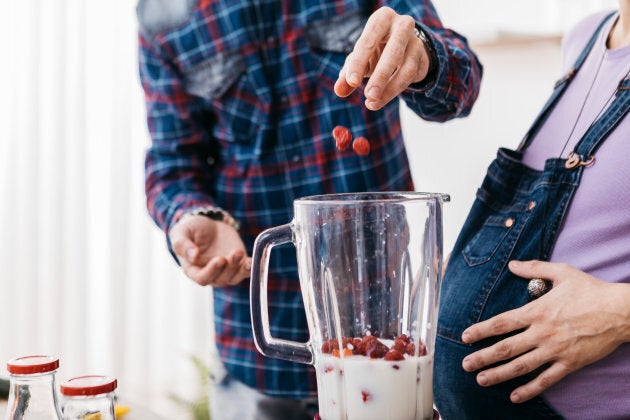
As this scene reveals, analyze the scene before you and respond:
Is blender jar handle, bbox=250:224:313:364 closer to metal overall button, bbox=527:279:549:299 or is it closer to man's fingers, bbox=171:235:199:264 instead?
metal overall button, bbox=527:279:549:299

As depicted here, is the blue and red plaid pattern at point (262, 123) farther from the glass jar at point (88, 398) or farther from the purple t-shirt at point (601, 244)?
the glass jar at point (88, 398)

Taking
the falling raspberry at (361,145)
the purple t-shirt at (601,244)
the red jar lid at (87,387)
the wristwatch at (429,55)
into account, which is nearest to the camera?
the red jar lid at (87,387)

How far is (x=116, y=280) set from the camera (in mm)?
2324

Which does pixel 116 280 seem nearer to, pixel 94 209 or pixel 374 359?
pixel 94 209

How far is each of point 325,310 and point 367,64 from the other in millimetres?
251

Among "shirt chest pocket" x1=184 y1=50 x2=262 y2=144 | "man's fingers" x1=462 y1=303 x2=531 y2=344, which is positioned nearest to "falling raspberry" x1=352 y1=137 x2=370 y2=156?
"shirt chest pocket" x1=184 y1=50 x2=262 y2=144

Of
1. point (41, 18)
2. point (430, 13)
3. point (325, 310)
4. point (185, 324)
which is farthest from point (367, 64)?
point (185, 324)

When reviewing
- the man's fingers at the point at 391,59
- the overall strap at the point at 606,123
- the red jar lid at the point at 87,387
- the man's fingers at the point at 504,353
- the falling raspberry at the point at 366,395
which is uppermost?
the man's fingers at the point at 391,59

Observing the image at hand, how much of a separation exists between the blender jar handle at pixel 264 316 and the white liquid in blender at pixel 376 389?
0.13 feet

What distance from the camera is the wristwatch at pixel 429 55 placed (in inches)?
33.5

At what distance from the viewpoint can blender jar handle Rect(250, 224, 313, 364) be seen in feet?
2.30

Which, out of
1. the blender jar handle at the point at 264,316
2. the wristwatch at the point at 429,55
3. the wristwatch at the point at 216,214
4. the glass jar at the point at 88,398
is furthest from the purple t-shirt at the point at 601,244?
the wristwatch at the point at 216,214

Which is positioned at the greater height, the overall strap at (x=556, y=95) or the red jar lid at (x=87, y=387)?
the overall strap at (x=556, y=95)

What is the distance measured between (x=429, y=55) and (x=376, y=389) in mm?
422
